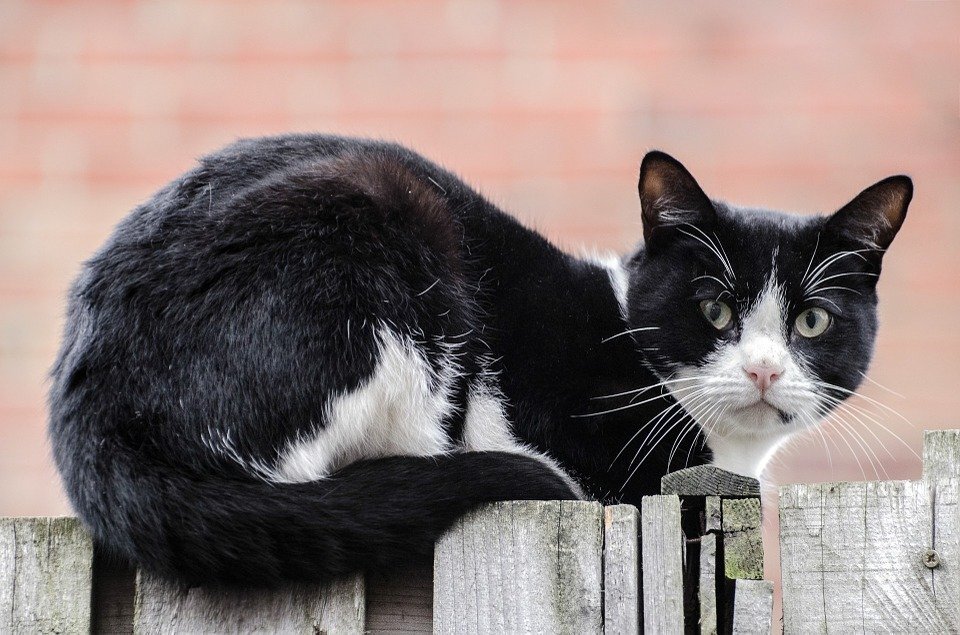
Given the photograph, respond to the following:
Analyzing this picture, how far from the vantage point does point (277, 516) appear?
1851 mm

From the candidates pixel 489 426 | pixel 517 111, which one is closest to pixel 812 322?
pixel 489 426

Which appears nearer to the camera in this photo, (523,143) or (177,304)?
(177,304)

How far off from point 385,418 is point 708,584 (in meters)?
0.85

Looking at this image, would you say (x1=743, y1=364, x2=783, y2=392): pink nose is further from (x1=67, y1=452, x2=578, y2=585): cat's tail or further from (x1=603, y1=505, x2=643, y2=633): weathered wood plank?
(x1=603, y1=505, x2=643, y2=633): weathered wood plank

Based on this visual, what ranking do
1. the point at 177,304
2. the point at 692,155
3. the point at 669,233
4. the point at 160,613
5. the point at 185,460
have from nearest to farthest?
the point at 160,613
the point at 185,460
the point at 177,304
the point at 669,233
the point at 692,155

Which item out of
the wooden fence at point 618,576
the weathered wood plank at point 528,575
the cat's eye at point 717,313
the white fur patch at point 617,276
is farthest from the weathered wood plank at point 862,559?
the white fur patch at point 617,276

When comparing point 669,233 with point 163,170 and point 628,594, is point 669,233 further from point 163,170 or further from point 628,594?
point 163,170

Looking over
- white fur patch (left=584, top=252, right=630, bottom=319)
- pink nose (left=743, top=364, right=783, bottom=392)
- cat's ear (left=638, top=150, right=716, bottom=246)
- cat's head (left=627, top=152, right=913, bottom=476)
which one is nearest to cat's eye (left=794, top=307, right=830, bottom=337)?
cat's head (left=627, top=152, right=913, bottom=476)

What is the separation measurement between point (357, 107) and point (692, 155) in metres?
1.20

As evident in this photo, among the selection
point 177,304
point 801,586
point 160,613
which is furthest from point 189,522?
point 801,586

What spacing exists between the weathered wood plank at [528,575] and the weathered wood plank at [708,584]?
5.7 inches

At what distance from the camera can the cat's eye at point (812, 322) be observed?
8.58 ft

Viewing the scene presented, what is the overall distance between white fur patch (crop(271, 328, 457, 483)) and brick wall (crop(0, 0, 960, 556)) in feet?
5.55

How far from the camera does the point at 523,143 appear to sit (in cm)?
422
